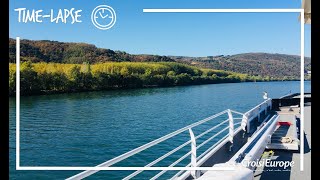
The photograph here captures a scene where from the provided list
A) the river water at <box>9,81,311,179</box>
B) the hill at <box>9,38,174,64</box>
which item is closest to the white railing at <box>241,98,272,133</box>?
the river water at <box>9,81,311,179</box>

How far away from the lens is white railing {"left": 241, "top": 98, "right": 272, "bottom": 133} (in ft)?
14.7

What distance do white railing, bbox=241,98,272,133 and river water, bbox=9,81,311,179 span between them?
1.31 ft

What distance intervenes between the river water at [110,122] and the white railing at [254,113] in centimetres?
40

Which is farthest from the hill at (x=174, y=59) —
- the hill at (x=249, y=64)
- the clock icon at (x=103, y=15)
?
the clock icon at (x=103, y=15)

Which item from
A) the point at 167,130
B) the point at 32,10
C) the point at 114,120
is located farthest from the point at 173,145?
the point at 32,10

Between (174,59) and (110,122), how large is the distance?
7.91 m

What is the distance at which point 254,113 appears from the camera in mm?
5383

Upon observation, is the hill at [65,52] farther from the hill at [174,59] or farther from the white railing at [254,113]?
the white railing at [254,113]

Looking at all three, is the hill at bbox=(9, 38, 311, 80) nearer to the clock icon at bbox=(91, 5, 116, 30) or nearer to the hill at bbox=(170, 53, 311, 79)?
the hill at bbox=(170, 53, 311, 79)

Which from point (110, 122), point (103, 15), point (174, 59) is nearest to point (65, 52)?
point (174, 59)

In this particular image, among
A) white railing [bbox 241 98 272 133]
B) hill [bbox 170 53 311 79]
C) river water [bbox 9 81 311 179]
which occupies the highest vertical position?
hill [bbox 170 53 311 79]

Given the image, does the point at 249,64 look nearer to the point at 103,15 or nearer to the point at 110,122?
the point at 103,15
